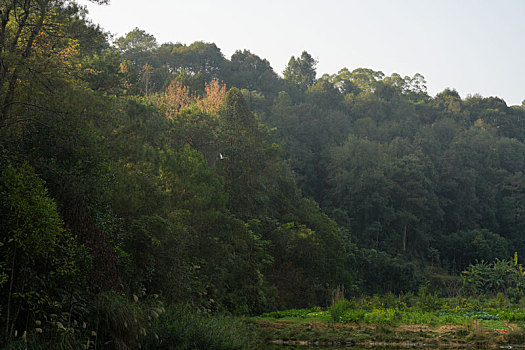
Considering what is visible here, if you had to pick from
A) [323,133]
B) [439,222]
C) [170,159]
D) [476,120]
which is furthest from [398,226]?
[170,159]

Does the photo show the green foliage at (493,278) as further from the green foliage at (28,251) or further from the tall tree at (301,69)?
the tall tree at (301,69)

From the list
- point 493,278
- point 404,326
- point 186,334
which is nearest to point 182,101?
point 493,278

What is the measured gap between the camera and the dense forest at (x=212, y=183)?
10.2 metres

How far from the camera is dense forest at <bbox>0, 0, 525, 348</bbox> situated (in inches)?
400

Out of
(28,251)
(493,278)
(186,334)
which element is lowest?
(493,278)

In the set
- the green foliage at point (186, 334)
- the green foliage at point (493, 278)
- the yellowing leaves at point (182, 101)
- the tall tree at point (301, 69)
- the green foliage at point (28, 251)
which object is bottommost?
the green foliage at point (493, 278)

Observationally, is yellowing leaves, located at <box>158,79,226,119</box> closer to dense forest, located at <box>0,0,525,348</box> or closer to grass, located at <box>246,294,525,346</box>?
dense forest, located at <box>0,0,525,348</box>

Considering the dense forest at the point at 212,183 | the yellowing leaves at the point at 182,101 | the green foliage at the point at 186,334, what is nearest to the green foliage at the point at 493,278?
the dense forest at the point at 212,183

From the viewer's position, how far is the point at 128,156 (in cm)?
1761

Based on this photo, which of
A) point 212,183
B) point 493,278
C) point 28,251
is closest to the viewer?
point 28,251

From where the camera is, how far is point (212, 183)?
73.5 feet

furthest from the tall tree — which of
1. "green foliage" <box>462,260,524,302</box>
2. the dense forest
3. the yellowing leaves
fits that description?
"green foliage" <box>462,260,524,302</box>

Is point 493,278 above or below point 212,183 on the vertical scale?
below

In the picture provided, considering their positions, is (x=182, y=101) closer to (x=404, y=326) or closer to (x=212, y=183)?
(x=212, y=183)
